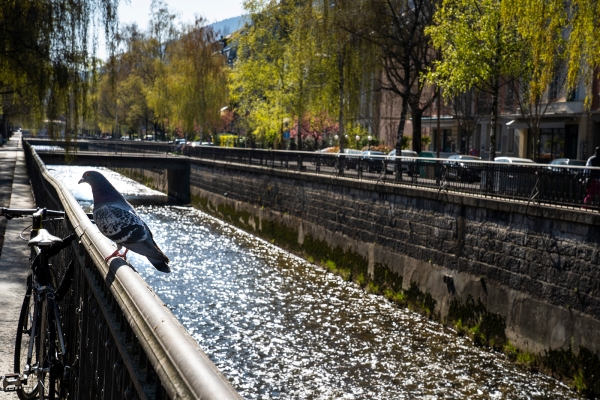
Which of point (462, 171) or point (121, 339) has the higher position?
point (121, 339)

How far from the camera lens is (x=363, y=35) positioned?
3281 centimetres

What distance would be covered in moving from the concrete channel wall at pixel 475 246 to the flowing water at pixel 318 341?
0.91m

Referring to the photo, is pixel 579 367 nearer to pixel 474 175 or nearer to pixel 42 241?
pixel 474 175

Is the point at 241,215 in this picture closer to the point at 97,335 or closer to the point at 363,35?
the point at 363,35

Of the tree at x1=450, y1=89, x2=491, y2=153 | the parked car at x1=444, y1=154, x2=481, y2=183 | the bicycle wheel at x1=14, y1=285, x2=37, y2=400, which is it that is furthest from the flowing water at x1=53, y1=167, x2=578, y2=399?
the tree at x1=450, y1=89, x2=491, y2=153

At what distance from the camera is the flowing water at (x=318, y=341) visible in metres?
13.7

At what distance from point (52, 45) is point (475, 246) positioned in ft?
33.8

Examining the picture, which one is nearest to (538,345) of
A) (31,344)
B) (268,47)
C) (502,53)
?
(31,344)

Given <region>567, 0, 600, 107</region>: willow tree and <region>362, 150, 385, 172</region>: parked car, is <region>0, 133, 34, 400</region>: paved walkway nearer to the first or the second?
<region>567, 0, 600, 107</region>: willow tree

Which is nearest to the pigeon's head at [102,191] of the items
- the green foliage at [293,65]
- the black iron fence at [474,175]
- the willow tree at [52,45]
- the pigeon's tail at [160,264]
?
the pigeon's tail at [160,264]

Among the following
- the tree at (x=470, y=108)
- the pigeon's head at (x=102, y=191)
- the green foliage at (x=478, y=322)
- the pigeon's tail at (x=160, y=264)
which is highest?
the tree at (x=470, y=108)

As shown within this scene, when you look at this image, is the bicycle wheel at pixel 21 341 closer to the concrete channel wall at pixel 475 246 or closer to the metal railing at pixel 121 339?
the metal railing at pixel 121 339

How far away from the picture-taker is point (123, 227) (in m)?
5.20

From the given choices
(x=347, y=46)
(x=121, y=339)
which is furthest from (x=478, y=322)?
(x=347, y=46)
